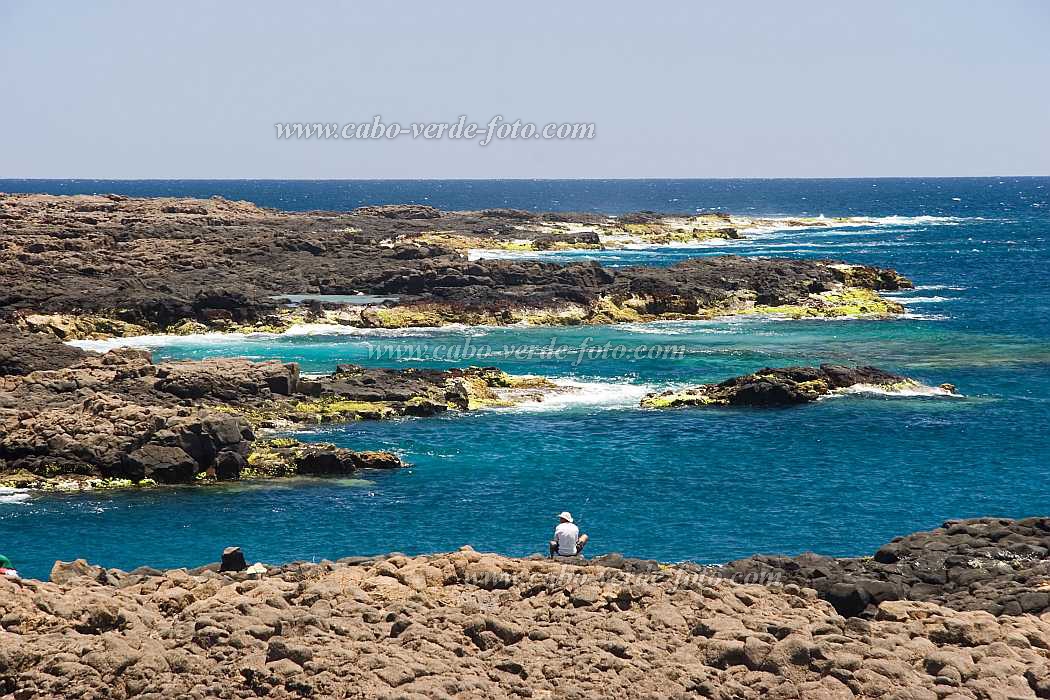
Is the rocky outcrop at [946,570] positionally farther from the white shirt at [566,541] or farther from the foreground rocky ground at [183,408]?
the foreground rocky ground at [183,408]

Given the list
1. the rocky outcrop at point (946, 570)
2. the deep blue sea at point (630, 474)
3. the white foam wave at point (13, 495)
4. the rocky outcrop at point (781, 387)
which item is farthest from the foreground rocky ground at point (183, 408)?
the rocky outcrop at point (946, 570)

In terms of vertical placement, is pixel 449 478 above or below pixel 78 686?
below

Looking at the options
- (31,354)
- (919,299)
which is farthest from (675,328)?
(31,354)

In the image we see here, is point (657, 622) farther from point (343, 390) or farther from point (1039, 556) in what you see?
point (343, 390)

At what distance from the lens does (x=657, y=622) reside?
18641 mm

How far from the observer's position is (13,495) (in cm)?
3497

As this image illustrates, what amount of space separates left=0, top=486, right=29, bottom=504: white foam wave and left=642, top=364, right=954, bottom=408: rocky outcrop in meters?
24.1

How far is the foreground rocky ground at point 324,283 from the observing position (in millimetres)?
67625

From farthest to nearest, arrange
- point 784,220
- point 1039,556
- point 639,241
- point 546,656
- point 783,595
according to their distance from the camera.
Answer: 1. point 784,220
2. point 639,241
3. point 1039,556
4. point 783,595
5. point 546,656

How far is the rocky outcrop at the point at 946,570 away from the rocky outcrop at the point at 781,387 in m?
20.4

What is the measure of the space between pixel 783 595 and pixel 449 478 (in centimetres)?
1832

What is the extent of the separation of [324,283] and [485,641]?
214ft

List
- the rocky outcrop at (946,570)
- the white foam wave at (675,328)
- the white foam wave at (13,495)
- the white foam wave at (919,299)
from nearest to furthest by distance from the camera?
1. the rocky outcrop at (946,570)
2. the white foam wave at (13,495)
3. the white foam wave at (675,328)
4. the white foam wave at (919,299)

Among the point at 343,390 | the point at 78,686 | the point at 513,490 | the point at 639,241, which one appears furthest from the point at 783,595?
the point at 639,241
